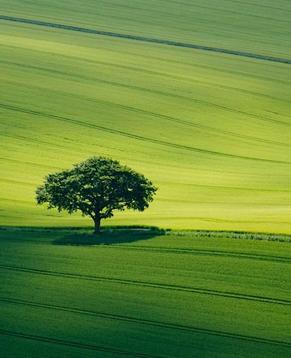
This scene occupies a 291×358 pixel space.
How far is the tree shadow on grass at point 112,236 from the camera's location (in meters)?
48.2

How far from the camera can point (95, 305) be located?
1612 inches

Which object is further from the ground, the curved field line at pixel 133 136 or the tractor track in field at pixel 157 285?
the curved field line at pixel 133 136

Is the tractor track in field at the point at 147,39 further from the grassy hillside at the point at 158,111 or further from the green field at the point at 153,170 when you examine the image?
the grassy hillside at the point at 158,111

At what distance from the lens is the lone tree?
50.4 metres

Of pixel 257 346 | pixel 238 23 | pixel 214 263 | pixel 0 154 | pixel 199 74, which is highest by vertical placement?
pixel 238 23

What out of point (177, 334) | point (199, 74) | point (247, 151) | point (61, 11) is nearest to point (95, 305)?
point (177, 334)

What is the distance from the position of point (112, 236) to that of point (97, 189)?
250 cm

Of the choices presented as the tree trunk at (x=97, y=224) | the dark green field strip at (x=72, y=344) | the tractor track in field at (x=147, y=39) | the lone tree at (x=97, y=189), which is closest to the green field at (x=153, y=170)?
the dark green field strip at (x=72, y=344)

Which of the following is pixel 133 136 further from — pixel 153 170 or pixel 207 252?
pixel 207 252

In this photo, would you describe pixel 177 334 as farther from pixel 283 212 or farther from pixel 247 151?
pixel 247 151

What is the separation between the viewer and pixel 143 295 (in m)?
41.8

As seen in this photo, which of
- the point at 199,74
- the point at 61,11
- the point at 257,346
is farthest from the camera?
the point at 61,11

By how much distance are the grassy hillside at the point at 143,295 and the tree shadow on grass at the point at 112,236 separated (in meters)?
0.06

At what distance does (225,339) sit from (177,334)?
68.6 inches
